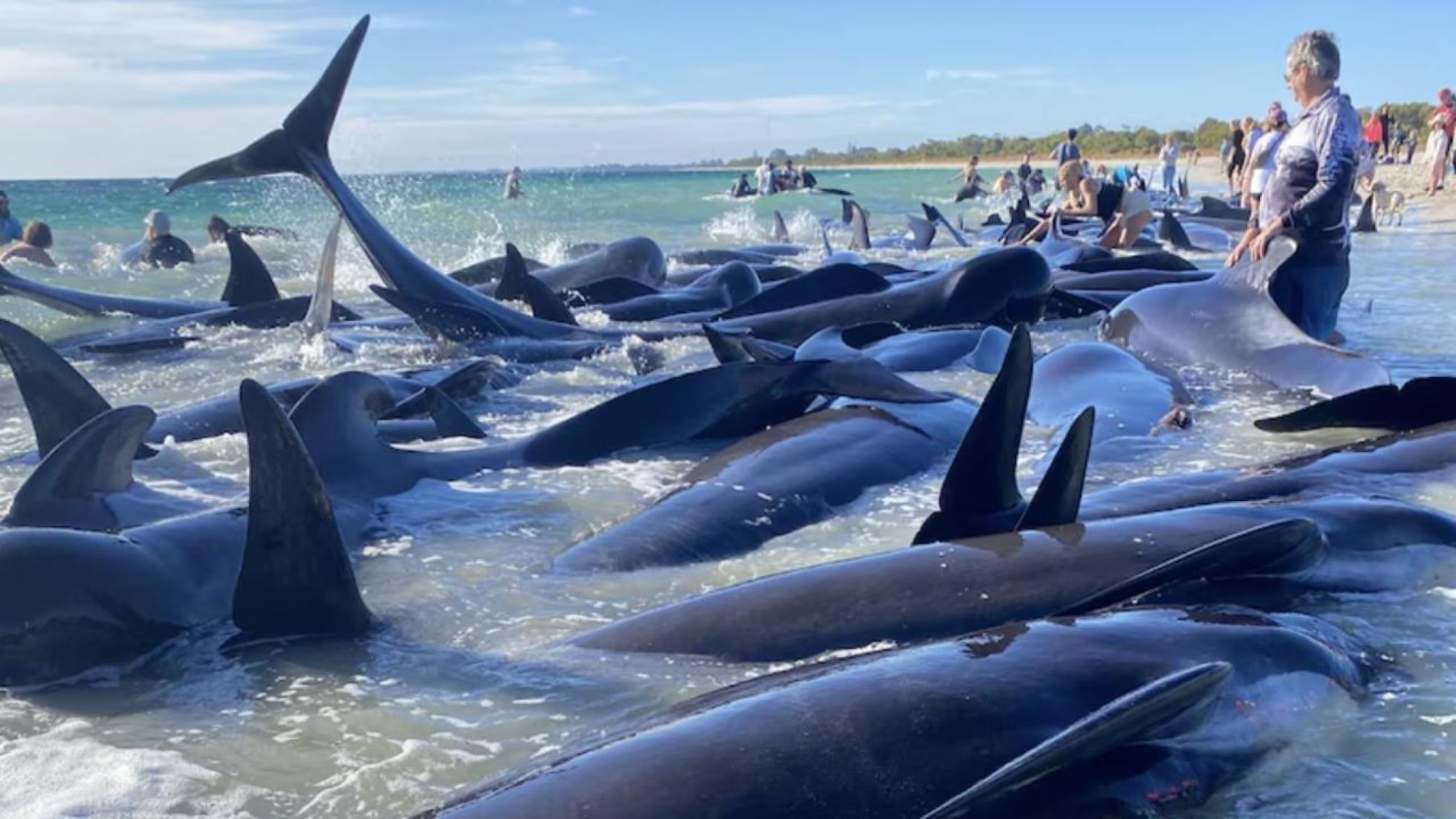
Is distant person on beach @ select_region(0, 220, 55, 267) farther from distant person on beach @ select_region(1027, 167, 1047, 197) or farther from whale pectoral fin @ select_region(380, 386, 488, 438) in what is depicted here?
distant person on beach @ select_region(1027, 167, 1047, 197)

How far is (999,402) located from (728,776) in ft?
6.18

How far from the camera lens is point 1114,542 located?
362 centimetres

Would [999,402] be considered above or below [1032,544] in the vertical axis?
above

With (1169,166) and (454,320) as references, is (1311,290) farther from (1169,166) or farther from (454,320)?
(1169,166)

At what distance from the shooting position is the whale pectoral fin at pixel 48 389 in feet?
18.1

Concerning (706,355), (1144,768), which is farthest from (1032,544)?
(706,355)

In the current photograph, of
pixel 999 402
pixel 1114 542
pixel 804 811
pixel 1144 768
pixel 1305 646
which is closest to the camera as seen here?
pixel 804 811

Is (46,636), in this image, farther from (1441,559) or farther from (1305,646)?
(1441,559)

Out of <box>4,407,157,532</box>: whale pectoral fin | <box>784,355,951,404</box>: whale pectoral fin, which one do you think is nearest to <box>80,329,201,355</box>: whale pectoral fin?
<box>4,407,157,532</box>: whale pectoral fin

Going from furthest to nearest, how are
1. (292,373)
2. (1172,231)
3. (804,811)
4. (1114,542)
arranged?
(1172,231)
(292,373)
(1114,542)
(804,811)

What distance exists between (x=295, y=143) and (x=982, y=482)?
8.04m

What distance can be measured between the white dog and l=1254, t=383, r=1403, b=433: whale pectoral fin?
2017cm

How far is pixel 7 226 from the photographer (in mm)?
20125

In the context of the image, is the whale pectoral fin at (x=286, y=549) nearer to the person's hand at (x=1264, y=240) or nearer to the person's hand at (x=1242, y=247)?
the person's hand at (x=1264, y=240)
